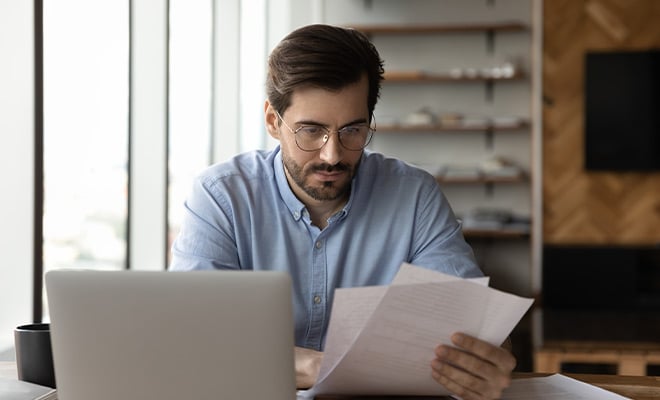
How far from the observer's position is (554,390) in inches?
56.8

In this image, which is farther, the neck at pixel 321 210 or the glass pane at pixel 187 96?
the glass pane at pixel 187 96

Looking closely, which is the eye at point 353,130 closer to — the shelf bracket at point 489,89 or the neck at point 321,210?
the neck at point 321,210

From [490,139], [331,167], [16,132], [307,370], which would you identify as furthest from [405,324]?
[490,139]

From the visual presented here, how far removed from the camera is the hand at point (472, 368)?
4.29 feet

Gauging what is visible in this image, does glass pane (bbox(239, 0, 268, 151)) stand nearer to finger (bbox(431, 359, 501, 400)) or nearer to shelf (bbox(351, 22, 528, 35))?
shelf (bbox(351, 22, 528, 35))

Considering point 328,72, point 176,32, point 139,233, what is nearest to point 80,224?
point 139,233

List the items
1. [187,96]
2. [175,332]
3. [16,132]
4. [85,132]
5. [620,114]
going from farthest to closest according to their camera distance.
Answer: [620,114] < [187,96] < [85,132] < [16,132] < [175,332]

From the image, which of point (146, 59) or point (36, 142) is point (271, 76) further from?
point (146, 59)

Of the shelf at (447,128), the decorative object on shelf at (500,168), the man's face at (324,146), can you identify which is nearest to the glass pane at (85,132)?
the man's face at (324,146)

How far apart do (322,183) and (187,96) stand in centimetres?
285

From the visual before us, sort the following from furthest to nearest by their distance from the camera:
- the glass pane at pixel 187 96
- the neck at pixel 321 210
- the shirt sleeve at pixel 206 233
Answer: the glass pane at pixel 187 96 → the neck at pixel 321 210 → the shirt sleeve at pixel 206 233

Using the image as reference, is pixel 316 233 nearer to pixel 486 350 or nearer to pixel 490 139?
pixel 486 350

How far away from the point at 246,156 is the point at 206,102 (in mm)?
3036

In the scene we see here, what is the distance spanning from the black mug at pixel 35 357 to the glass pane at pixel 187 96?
241 centimetres
